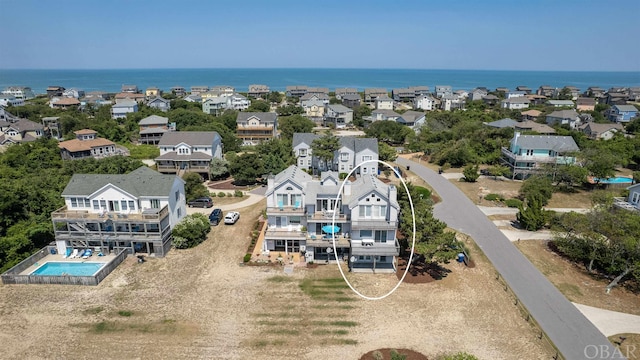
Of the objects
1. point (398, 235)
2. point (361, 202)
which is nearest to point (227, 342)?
point (361, 202)

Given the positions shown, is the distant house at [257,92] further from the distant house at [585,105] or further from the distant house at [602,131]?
the distant house at [602,131]

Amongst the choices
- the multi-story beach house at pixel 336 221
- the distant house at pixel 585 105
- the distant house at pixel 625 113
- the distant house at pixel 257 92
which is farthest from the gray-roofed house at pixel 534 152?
the distant house at pixel 257 92

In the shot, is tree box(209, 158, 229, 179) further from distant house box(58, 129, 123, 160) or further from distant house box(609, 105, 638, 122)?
distant house box(609, 105, 638, 122)

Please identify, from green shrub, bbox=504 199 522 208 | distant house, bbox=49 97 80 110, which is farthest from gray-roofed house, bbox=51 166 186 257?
distant house, bbox=49 97 80 110

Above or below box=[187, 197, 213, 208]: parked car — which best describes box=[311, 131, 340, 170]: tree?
above

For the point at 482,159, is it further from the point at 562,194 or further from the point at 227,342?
the point at 227,342

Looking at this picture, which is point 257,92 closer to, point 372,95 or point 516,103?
point 372,95
